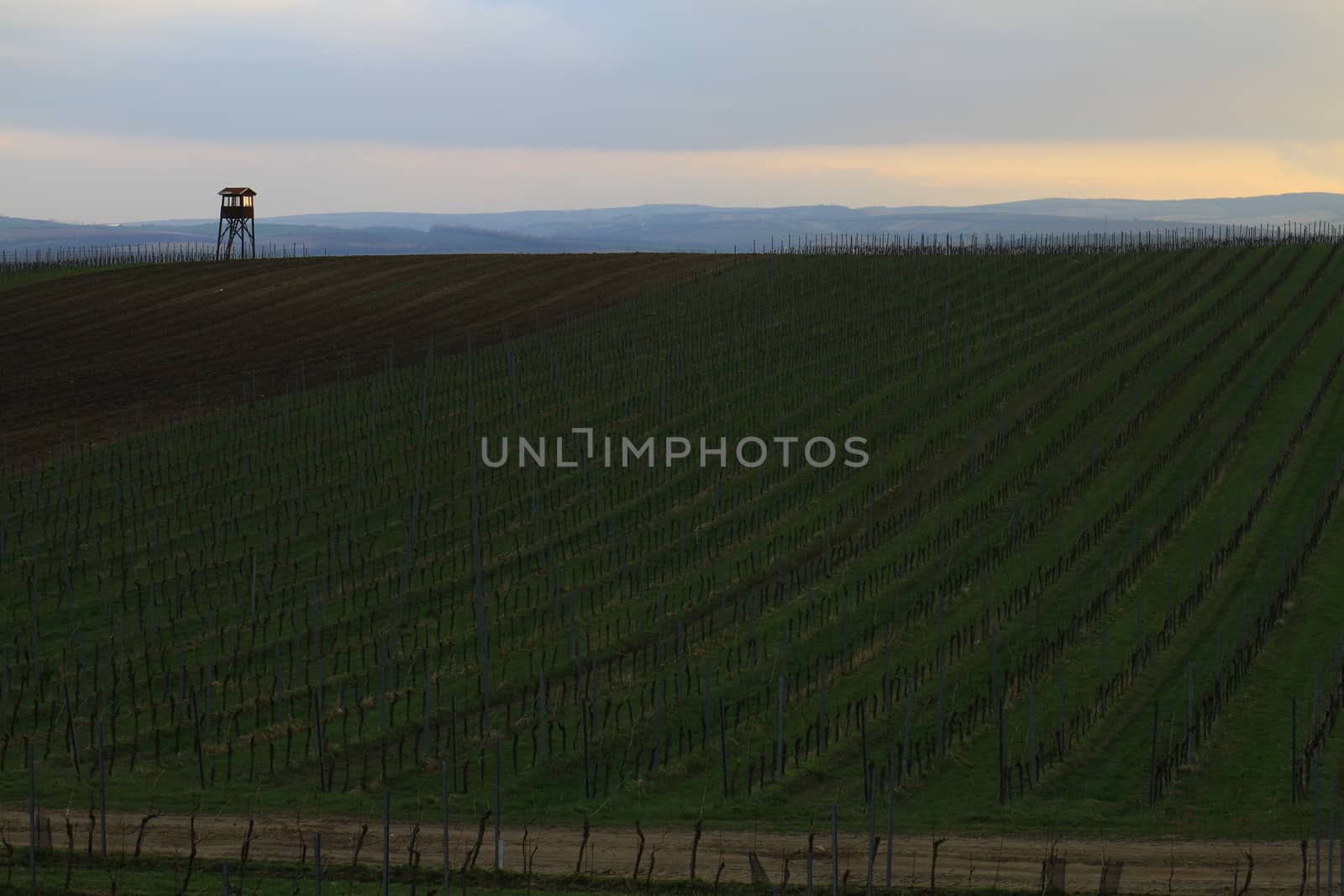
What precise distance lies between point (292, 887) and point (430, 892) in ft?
5.00

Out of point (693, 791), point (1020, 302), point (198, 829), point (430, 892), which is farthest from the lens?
point (1020, 302)

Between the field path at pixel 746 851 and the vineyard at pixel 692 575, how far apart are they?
171 millimetres

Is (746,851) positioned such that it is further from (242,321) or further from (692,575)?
Answer: (242,321)

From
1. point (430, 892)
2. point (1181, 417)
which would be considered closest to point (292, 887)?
point (430, 892)

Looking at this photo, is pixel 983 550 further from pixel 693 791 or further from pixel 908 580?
pixel 693 791

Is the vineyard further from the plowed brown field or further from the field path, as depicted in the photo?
the plowed brown field

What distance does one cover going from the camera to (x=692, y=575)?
26.4 m

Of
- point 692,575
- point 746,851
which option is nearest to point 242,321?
point 692,575

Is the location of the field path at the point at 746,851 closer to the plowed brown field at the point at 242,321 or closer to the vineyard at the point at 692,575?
the vineyard at the point at 692,575

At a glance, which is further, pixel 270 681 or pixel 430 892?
pixel 270 681

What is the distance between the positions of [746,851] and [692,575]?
1088 centimetres

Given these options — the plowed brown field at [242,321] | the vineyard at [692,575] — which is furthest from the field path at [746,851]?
the plowed brown field at [242,321]

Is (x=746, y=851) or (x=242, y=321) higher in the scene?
(x=242, y=321)

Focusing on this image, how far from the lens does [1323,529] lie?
1100 inches
